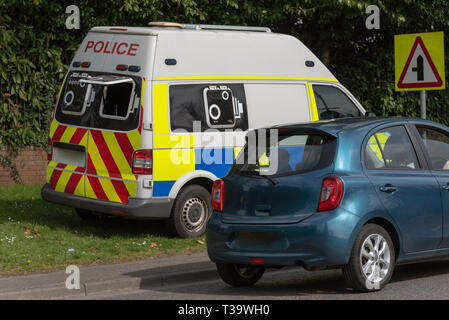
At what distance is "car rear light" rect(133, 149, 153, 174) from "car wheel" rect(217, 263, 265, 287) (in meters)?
2.55

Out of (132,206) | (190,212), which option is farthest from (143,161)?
(190,212)

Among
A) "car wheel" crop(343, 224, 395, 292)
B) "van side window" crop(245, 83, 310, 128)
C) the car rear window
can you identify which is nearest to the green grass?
"van side window" crop(245, 83, 310, 128)

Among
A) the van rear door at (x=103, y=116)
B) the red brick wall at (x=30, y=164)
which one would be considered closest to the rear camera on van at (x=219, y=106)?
the van rear door at (x=103, y=116)

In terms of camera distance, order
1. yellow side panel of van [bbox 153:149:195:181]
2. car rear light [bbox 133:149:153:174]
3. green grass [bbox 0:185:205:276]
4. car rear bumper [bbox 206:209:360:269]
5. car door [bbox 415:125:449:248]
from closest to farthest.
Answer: car rear bumper [bbox 206:209:360:269] < car door [bbox 415:125:449:248] < green grass [bbox 0:185:205:276] < car rear light [bbox 133:149:153:174] < yellow side panel of van [bbox 153:149:195:181]

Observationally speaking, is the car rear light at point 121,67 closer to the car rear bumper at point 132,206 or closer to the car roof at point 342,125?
the car rear bumper at point 132,206

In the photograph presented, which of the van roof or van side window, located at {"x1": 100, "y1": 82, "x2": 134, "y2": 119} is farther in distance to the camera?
the van roof

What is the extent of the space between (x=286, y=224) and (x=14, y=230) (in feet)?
15.9

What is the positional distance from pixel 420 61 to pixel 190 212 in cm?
375

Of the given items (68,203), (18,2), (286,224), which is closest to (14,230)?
(68,203)

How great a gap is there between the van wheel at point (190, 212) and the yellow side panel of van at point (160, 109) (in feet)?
3.07

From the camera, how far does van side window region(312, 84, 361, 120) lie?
12.8 metres

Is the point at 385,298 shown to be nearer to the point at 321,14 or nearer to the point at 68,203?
the point at 68,203

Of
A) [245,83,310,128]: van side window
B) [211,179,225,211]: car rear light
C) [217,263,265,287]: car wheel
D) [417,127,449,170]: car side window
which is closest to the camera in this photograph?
[211,179,225,211]: car rear light

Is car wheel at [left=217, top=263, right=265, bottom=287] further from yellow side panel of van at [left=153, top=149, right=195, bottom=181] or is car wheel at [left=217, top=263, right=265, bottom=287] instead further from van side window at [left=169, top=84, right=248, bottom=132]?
van side window at [left=169, top=84, right=248, bottom=132]
